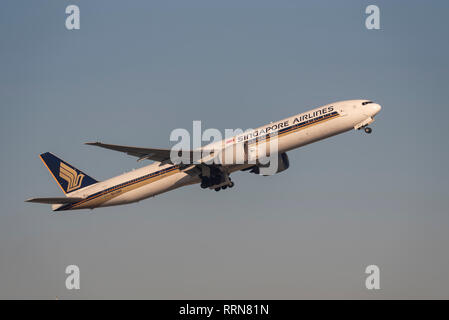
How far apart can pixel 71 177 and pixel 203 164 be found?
1776 centimetres

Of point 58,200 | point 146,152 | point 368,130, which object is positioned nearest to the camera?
point 368,130

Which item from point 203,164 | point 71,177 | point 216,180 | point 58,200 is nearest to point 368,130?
point 216,180

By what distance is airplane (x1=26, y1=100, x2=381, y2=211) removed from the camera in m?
60.4

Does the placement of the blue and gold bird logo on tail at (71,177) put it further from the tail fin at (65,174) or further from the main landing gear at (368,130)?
the main landing gear at (368,130)

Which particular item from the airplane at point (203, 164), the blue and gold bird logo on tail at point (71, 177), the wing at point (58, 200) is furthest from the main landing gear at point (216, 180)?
the blue and gold bird logo on tail at point (71, 177)

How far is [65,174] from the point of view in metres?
73.1

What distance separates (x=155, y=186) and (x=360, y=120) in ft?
73.0

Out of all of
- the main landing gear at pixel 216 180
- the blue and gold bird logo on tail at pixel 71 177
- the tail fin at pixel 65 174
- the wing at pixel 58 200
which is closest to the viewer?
the main landing gear at pixel 216 180

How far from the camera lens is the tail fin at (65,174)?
7176 cm

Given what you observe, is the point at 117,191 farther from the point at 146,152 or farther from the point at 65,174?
the point at 146,152

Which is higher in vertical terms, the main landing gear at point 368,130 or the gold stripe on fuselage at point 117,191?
the main landing gear at point 368,130
